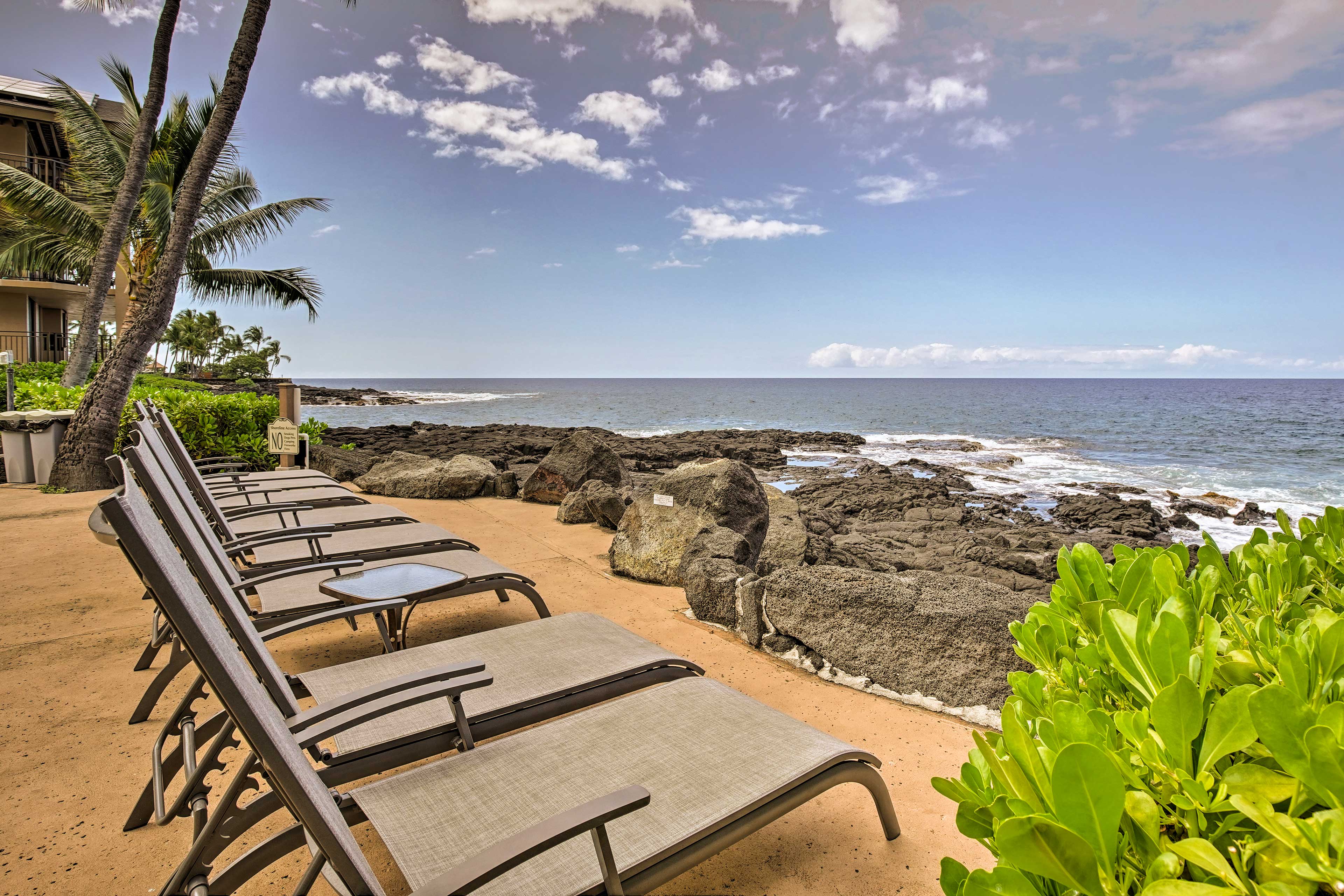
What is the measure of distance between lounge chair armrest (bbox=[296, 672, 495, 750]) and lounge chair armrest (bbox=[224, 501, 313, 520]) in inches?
112

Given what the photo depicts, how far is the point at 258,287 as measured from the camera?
1368cm

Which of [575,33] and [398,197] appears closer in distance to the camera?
[575,33]

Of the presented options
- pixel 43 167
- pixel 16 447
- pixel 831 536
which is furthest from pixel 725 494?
pixel 43 167

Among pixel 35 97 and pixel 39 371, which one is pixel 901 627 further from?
pixel 35 97

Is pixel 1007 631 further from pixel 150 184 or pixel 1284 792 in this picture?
pixel 150 184

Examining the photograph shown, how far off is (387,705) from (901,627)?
8.16 feet

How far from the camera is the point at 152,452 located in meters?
2.62

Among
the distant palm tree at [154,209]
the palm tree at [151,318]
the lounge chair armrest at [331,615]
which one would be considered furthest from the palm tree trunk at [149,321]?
the lounge chair armrest at [331,615]

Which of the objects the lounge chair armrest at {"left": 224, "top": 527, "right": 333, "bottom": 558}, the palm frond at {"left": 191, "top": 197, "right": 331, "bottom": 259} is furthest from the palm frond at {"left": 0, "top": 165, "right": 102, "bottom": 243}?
the lounge chair armrest at {"left": 224, "top": 527, "right": 333, "bottom": 558}

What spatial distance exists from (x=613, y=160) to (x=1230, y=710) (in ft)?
132

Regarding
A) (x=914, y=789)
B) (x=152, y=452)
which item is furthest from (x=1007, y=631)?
(x=152, y=452)

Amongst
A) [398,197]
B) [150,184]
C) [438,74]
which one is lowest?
[150,184]

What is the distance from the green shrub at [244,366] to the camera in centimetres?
6056

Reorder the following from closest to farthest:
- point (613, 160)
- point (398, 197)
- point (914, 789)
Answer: point (914, 789) → point (398, 197) → point (613, 160)
